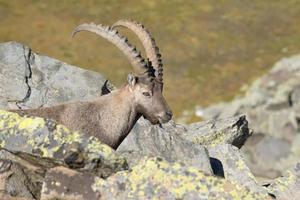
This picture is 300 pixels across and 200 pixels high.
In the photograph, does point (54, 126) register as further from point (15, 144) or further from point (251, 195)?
point (251, 195)

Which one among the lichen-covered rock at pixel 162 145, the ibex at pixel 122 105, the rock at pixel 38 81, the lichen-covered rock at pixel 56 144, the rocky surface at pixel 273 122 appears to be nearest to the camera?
the lichen-covered rock at pixel 56 144

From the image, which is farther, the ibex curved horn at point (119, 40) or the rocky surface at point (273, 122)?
the rocky surface at point (273, 122)

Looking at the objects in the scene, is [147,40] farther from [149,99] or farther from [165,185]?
[165,185]

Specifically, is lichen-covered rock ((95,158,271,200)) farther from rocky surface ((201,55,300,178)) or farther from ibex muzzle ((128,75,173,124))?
rocky surface ((201,55,300,178))

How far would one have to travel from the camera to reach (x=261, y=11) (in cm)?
8844

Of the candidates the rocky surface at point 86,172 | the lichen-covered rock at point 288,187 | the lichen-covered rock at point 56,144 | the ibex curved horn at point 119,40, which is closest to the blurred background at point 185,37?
the ibex curved horn at point 119,40

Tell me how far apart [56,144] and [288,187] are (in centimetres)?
587

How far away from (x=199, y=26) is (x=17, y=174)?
2928 inches

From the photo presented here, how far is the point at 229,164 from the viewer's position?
71.1 feet

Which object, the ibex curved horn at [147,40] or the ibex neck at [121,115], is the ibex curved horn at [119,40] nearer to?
the ibex curved horn at [147,40]

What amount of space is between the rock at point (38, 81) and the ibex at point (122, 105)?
10.0 ft

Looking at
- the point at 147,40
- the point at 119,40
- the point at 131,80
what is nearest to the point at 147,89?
the point at 131,80

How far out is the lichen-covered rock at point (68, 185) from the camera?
43.7 feet

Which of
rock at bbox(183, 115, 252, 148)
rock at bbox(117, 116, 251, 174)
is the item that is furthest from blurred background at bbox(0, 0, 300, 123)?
rock at bbox(117, 116, 251, 174)
